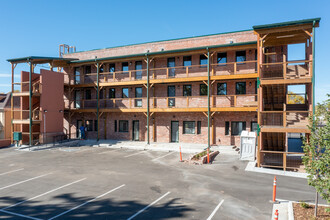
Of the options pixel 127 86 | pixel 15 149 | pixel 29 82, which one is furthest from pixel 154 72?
pixel 15 149

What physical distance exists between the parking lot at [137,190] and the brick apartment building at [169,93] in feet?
19.4

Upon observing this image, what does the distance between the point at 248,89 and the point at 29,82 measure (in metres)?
21.4

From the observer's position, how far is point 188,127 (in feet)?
78.1

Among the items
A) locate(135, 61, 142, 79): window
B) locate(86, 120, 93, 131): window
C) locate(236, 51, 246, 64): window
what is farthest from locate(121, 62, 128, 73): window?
locate(236, 51, 246, 64): window

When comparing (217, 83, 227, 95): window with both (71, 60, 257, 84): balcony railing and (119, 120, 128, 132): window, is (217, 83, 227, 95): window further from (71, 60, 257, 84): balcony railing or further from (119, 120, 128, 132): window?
(119, 120, 128, 132): window

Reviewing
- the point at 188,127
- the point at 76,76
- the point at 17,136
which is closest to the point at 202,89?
the point at 188,127

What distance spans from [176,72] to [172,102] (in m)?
3.16

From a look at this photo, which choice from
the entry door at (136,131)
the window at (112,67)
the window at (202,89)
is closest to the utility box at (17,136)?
the entry door at (136,131)

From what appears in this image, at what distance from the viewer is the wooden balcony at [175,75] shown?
21.5 m

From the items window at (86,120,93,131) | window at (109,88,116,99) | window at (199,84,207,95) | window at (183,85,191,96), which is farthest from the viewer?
window at (86,120,93,131)

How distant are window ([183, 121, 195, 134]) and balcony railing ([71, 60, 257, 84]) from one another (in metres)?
4.74

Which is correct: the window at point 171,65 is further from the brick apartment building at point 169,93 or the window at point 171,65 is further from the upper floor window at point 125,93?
the upper floor window at point 125,93

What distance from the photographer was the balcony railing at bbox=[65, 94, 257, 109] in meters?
21.5

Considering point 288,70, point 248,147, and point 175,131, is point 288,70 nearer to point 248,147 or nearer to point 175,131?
point 248,147
